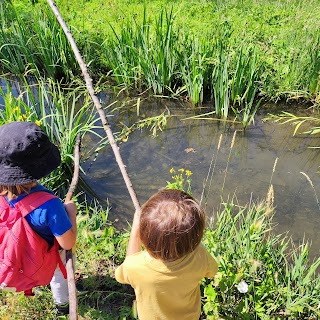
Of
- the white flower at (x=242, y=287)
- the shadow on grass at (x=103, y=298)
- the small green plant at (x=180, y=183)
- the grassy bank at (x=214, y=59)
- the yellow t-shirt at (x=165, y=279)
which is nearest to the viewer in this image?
the yellow t-shirt at (x=165, y=279)

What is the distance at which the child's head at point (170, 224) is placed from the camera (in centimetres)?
132

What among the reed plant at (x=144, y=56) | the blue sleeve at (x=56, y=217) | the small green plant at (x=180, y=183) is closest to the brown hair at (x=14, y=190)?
the blue sleeve at (x=56, y=217)

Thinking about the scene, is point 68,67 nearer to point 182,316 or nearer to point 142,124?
point 142,124

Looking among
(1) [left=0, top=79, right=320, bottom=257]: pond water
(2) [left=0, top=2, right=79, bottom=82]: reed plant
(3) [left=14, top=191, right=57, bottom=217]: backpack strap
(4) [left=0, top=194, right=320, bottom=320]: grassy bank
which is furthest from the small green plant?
(2) [left=0, top=2, right=79, bottom=82]: reed plant

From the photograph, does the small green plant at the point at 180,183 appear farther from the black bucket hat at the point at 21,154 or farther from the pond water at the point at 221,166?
the black bucket hat at the point at 21,154

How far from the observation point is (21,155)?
1.53 m

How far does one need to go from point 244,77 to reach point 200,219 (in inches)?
131

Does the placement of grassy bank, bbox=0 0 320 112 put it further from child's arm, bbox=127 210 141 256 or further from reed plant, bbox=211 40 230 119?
child's arm, bbox=127 210 141 256

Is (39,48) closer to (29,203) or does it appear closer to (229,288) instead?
(29,203)

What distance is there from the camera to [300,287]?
2.21 m

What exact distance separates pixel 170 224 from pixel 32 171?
0.64 m

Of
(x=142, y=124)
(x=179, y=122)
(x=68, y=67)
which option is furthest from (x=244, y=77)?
(x=68, y=67)

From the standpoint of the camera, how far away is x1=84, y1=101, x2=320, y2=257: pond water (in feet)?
11.5

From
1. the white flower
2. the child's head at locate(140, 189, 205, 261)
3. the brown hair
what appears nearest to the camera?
the child's head at locate(140, 189, 205, 261)
